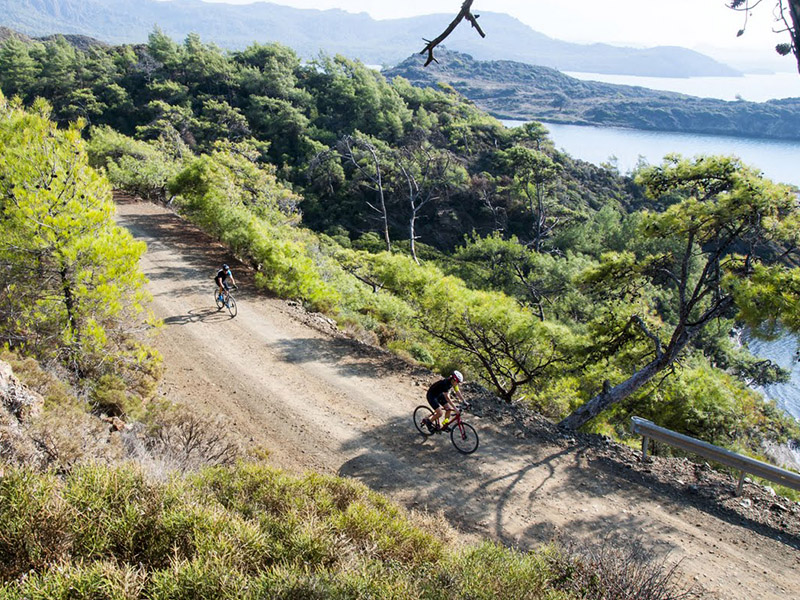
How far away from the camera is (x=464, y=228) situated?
55219 mm

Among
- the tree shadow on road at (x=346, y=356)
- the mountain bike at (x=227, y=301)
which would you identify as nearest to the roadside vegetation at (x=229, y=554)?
the tree shadow on road at (x=346, y=356)

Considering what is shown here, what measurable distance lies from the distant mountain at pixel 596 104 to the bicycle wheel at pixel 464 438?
100 meters

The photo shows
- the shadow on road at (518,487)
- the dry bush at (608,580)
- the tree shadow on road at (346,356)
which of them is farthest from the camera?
the tree shadow on road at (346,356)

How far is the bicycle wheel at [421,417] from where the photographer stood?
10.3m

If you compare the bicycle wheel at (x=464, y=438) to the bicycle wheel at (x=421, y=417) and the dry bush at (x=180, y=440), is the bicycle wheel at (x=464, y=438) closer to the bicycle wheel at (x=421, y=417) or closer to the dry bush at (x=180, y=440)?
the bicycle wheel at (x=421, y=417)

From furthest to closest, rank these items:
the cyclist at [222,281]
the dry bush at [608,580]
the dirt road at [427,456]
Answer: the cyclist at [222,281] < the dirt road at [427,456] < the dry bush at [608,580]

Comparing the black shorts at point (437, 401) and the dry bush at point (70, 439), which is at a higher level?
the dry bush at point (70, 439)

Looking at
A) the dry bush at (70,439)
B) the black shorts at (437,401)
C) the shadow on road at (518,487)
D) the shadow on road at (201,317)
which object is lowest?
the shadow on road at (518,487)

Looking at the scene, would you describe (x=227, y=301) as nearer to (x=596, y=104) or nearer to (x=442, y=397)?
(x=442, y=397)

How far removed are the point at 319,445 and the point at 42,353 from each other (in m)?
5.22

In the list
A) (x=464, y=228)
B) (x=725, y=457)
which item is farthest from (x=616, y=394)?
(x=464, y=228)

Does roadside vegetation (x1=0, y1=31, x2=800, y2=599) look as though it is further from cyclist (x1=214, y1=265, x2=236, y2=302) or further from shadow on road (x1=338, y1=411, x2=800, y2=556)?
cyclist (x1=214, y1=265, x2=236, y2=302)

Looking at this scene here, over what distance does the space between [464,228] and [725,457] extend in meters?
47.4

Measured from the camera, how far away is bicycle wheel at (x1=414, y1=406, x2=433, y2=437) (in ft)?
33.8
